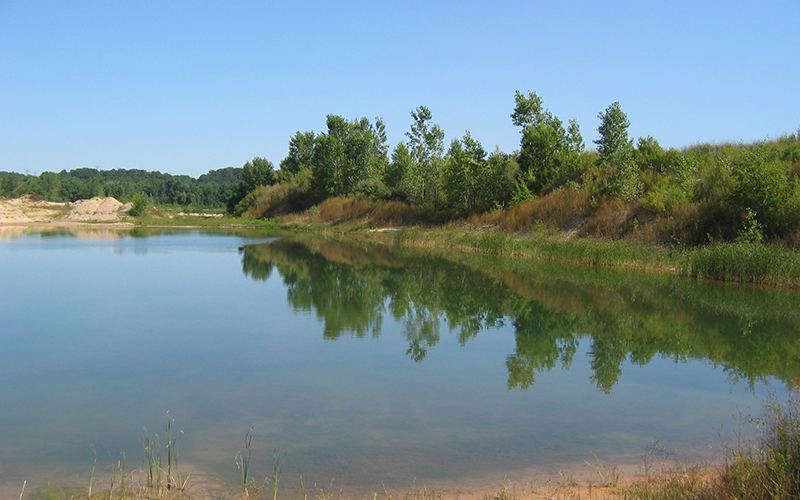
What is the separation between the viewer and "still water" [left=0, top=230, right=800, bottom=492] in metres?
6.31

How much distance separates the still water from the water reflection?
0.08 metres

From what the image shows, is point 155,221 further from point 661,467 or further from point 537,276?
point 661,467

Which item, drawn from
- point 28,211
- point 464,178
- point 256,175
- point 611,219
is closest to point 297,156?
point 256,175

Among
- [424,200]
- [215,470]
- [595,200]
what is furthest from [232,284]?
[424,200]

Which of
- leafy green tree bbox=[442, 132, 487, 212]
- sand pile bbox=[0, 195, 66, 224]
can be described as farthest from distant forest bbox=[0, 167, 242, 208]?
leafy green tree bbox=[442, 132, 487, 212]

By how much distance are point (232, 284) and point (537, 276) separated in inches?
399

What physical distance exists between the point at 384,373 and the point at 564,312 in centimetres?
669

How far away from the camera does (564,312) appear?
14.7 meters

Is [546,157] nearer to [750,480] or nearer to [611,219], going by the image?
[611,219]

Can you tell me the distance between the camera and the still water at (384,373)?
20.7 feet

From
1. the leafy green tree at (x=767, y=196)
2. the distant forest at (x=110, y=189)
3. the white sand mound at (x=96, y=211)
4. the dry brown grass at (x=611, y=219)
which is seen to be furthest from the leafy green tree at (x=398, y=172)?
the distant forest at (x=110, y=189)

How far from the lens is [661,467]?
5.95 meters

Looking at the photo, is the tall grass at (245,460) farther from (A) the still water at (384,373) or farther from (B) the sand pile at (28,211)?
(B) the sand pile at (28,211)

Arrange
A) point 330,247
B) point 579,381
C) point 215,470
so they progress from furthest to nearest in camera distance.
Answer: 1. point 330,247
2. point 579,381
3. point 215,470
